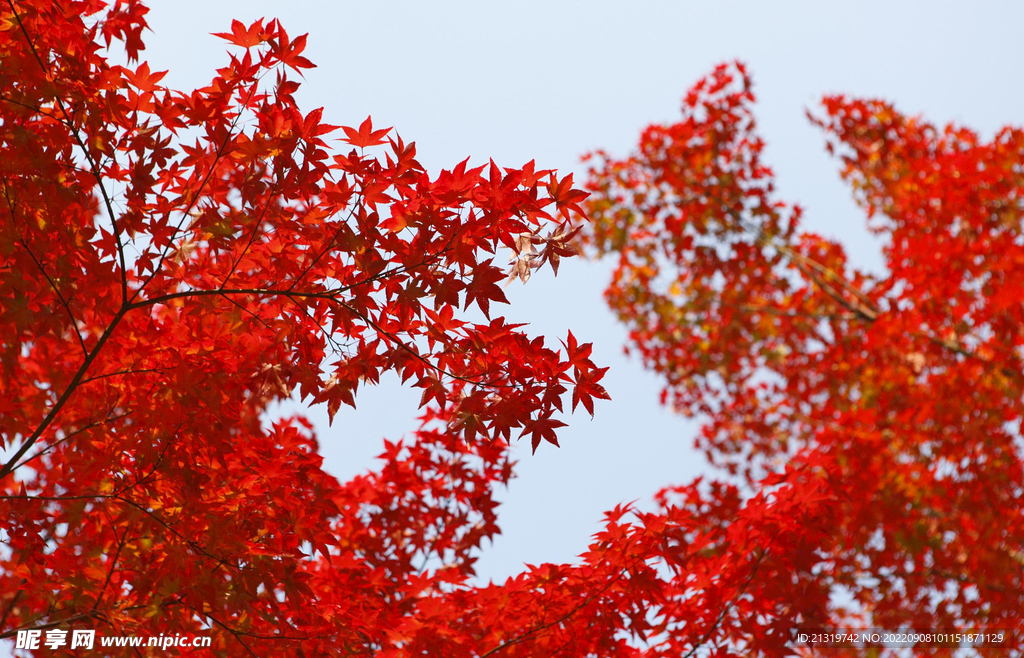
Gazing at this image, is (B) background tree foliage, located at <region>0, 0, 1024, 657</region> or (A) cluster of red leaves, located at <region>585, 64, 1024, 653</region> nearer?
(B) background tree foliage, located at <region>0, 0, 1024, 657</region>

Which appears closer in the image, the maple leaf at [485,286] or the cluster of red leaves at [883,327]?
the maple leaf at [485,286]

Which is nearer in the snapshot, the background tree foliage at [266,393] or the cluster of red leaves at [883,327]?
the background tree foliage at [266,393]

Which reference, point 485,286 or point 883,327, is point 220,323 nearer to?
point 485,286

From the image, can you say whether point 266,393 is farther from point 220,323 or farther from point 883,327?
point 883,327

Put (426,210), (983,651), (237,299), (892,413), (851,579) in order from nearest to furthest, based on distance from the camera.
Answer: (426,210) → (237,299) → (983,651) → (851,579) → (892,413)

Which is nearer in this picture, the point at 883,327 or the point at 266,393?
the point at 266,393

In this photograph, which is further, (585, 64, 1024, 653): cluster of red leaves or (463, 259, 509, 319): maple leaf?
(585, 64, 1024, 653): cluster of red leaves

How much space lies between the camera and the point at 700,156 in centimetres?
1112

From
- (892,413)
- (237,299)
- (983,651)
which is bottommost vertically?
(983,651)

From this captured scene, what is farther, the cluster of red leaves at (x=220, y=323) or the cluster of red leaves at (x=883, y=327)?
the cluster of red leaves at (x=883, y=327)

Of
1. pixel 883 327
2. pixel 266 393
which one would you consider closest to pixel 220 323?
pixel 266 393

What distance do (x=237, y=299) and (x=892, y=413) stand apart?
8.63 meters

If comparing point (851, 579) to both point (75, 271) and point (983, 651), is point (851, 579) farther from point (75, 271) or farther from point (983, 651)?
point (75, 271)

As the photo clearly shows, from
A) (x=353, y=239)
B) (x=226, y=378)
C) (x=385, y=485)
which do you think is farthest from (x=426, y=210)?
(x=385, y=485)
